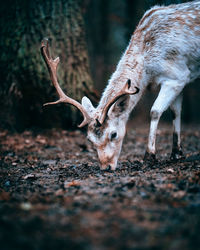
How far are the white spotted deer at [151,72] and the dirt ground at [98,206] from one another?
54 centimetres

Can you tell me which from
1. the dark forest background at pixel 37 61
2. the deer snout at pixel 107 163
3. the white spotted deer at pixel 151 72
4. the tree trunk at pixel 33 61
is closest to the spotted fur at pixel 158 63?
the white spotted deer at pixel 151 72

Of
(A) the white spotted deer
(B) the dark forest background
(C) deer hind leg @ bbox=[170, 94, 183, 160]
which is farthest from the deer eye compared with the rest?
(B) the dark forest background

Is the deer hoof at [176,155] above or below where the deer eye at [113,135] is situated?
A: below

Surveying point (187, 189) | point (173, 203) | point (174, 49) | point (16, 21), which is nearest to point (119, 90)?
point (174, 49)

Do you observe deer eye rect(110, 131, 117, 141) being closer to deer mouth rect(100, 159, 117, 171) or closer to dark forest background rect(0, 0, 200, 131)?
deer mouth rect(100, 159, 117, 171)

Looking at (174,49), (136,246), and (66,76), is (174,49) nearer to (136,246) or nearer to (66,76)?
(66,76)

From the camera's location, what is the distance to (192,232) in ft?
7.25

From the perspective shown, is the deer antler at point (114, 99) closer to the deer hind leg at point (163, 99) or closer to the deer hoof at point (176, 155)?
Answer: the deer hind leg at point (163, 99)

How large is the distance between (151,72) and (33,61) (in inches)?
128

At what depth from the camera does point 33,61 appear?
7.33 meters

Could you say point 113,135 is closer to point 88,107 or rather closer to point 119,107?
point 119,107

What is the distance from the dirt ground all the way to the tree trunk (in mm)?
2179

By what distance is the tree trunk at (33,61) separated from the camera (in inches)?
289

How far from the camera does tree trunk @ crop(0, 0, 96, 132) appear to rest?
24.1ft
